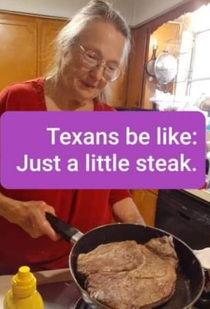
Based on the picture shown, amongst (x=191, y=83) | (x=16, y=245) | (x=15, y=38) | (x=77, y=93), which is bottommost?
(x=16, y=245)

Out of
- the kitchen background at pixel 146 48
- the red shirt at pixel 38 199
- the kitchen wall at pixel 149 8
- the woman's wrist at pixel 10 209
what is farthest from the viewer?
the kitchen background at pixel 146 48

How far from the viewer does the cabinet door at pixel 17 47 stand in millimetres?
2221

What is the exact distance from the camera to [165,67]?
2.13m

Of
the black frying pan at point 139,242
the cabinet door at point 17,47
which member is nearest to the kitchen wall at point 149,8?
the cabinet door at point 17,47

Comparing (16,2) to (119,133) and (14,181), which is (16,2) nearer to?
(119,133)

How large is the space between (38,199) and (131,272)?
0.36 m

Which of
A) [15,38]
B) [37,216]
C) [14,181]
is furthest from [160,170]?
[15,38]

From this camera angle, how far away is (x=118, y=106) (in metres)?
2.60

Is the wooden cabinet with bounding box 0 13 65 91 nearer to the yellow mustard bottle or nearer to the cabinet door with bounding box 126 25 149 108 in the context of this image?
the cabinet door with bounding box 126 25 149 108

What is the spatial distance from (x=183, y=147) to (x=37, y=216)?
0.92 meters

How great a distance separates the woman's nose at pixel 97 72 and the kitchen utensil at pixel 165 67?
151 centimetres

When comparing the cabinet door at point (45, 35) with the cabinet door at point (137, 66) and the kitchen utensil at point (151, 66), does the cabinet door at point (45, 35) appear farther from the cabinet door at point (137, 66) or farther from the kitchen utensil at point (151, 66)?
the kitchen utensil at point (151, 66)

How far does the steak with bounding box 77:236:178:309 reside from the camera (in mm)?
456

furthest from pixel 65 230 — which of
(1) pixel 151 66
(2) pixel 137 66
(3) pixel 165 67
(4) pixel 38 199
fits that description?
(2) pixel 137 66
